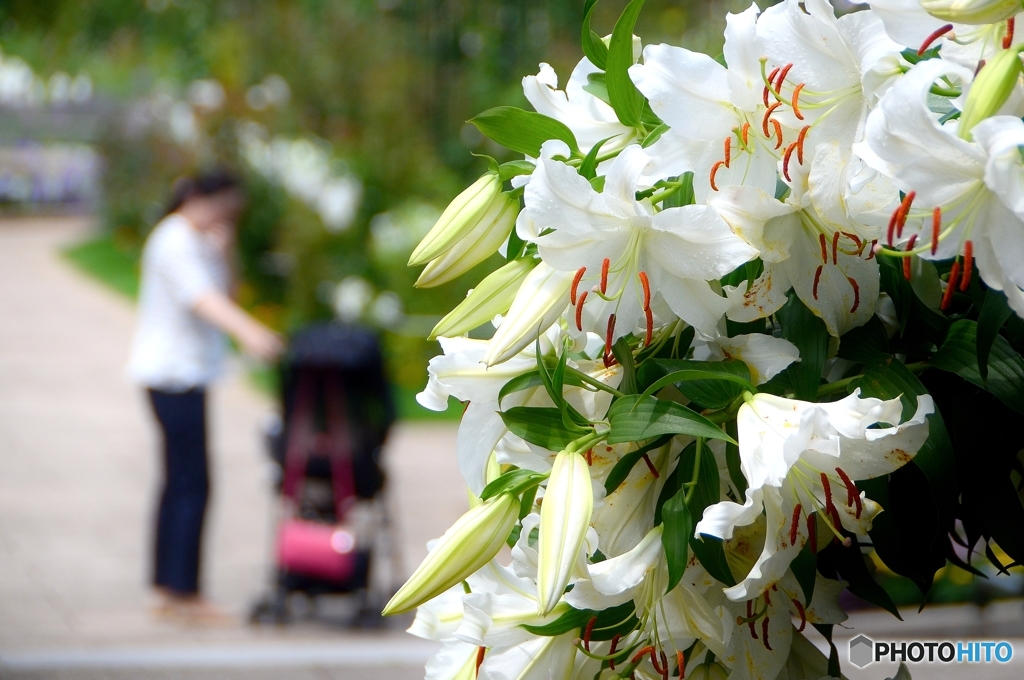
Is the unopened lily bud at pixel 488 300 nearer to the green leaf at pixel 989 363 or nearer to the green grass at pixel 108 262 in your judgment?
the green leaf at pixel 989 363

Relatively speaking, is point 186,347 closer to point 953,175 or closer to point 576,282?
point 576,282

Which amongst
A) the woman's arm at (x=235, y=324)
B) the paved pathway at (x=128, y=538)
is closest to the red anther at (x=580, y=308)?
the paved pathway at (x=128, y=538)

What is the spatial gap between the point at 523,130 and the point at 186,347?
12.6ft

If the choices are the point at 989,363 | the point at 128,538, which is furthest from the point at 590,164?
the point at 128,538

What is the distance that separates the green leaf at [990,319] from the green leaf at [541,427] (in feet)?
0.81

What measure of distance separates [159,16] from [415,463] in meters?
3.34

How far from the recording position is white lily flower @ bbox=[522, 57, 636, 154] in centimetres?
81

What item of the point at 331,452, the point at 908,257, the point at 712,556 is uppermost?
the point at 908,257

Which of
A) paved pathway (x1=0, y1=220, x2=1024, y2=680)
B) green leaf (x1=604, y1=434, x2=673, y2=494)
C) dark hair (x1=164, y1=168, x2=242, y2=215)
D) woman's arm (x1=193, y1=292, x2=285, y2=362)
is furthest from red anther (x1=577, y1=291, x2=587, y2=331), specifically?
dark hair (x1=164, y1=168, x2=242, y2=215)

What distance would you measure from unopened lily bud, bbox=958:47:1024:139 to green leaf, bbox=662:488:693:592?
0.28m

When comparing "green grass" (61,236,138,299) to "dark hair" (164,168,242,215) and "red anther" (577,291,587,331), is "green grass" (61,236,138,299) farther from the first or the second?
"red anther" (577,291,587,331)

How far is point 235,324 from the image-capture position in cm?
423

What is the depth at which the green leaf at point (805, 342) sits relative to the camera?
739 mm

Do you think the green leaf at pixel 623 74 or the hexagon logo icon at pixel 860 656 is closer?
the green leaf at pixel 623 74
